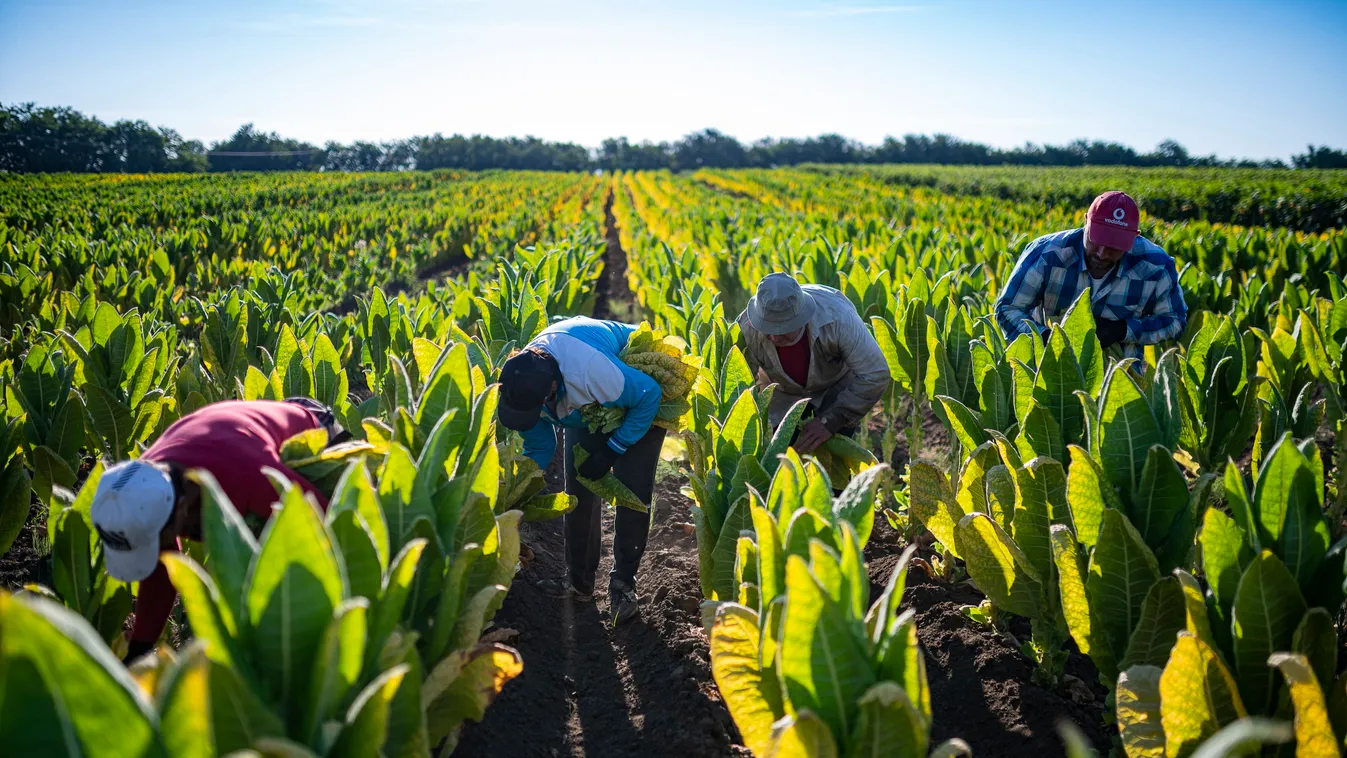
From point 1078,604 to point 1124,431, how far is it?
515 millimetres

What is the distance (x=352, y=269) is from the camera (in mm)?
12742

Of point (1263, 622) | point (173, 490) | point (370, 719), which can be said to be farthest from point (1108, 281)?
point (173, 490)

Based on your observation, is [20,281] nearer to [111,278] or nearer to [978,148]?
[111,278]

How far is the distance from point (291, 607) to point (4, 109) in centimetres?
5914

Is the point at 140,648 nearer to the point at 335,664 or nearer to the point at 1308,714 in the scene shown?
the point at 335,664

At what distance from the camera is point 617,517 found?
3.82 meters

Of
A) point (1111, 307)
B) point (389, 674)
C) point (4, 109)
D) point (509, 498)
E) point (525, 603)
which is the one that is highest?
point (4, 109)

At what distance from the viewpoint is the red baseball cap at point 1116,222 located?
3793 mm

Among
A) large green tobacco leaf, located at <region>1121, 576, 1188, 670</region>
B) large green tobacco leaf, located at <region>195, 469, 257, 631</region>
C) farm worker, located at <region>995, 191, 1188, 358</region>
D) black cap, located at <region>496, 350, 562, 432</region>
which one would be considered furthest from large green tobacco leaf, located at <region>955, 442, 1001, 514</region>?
large green tobacco leaf, located at <region>195, 469, 257, 631</region>

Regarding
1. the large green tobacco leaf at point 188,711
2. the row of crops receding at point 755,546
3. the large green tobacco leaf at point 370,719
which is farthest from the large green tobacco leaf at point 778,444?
the large green tobacco leaf at point 188,711

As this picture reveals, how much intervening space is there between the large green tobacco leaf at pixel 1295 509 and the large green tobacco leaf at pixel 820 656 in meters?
1.10

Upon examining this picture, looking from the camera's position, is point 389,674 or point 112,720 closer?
point 112,720

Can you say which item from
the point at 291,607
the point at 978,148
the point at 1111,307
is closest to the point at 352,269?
the point at 1111,307

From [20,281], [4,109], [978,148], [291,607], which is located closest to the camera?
[291,607]
